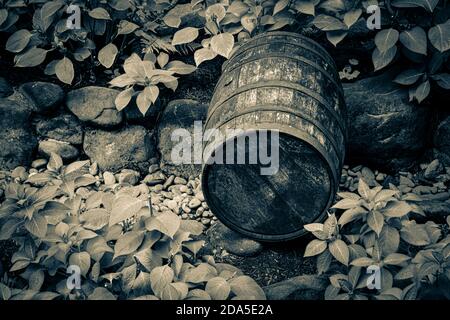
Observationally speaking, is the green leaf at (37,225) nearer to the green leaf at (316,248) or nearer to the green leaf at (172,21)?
the green leaf at (316,248)

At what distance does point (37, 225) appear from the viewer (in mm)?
2826

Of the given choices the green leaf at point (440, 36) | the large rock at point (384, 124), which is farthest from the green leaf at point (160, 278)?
the green leaf at point (440, 36)

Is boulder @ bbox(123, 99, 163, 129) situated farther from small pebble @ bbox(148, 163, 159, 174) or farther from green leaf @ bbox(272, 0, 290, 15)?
green leaf @ bbox(272, 0, 290, 15)

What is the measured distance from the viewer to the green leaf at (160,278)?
275cm

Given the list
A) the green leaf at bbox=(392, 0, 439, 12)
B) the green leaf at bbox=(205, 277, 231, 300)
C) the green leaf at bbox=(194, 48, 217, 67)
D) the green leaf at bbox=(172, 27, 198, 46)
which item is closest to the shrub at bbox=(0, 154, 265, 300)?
the green leaf at bbox=(205, 277, 231, 300)

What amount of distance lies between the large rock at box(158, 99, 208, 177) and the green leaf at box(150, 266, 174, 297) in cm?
131

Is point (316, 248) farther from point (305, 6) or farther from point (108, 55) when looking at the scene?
point (108, 55)

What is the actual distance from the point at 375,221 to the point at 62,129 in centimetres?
245

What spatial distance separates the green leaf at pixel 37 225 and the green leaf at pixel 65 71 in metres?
1.49

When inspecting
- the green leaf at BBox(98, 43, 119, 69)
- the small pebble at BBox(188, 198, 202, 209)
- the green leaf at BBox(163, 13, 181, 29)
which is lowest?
the small pebble at BBox(188, 198, 202, 209)

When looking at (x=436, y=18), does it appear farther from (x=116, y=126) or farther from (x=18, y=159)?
(x=18, y=159)

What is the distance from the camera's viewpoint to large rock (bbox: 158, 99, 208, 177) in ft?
13.3
